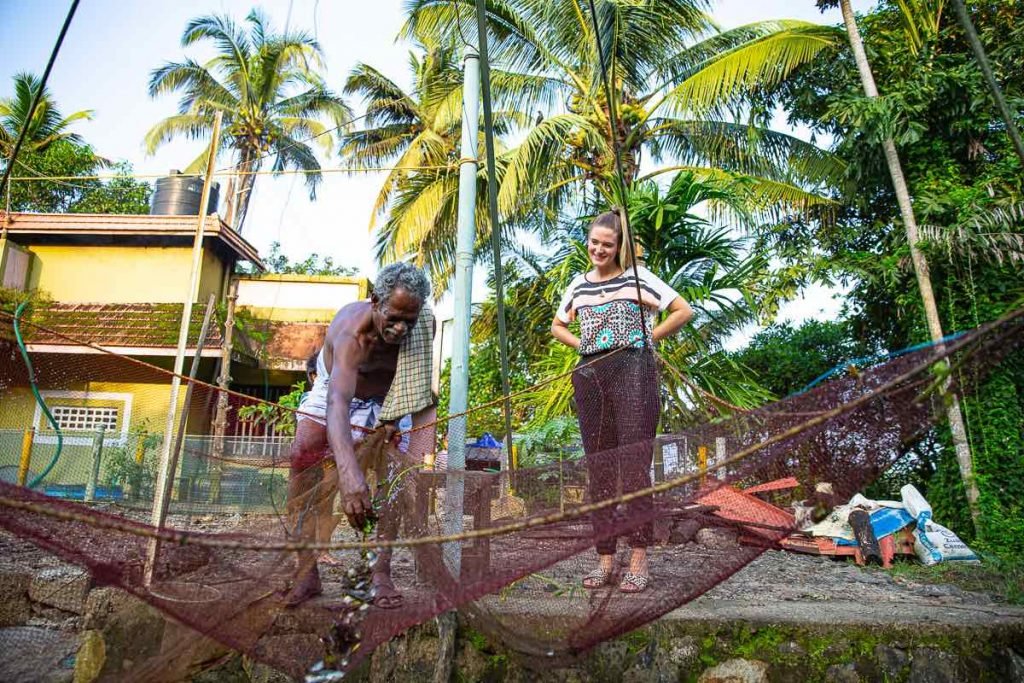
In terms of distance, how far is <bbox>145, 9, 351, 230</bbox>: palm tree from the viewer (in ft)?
54.9

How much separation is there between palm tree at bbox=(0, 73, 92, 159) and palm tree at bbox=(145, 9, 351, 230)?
8.76 feet

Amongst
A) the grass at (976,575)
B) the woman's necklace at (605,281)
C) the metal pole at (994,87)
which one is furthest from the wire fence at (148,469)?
the grass at (976,575)

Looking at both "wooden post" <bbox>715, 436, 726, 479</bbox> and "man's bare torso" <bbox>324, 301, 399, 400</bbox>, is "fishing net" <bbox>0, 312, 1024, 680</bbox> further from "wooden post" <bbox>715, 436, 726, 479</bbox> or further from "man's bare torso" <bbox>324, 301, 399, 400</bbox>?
"man's bare torso" <bbox>324, 301, 399, 400</bbox>

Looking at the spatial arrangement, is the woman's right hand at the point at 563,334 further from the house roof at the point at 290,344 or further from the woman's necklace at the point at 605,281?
the house roof at the point at 290,344

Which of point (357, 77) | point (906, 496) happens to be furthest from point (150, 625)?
point (357, 77)

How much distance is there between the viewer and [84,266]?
927 centimetres

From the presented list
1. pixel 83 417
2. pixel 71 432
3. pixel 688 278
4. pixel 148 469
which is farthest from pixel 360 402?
pixel 688 278

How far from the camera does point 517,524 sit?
5.01 ft

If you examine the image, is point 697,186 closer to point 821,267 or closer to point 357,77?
point 821,267

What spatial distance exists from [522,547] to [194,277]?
2511 mm

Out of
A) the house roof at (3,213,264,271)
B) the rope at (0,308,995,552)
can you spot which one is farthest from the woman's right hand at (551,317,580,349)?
the house roof at (3,213,264,271)

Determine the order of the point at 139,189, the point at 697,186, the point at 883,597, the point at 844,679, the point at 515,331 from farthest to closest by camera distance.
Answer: the point at 139,189
the point at 515,331
the point at 697,186
the point at 883,597
the point at 844,679

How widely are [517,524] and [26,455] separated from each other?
3.20m

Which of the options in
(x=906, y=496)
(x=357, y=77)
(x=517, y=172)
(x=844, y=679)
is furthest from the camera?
(x=357, y=77)
